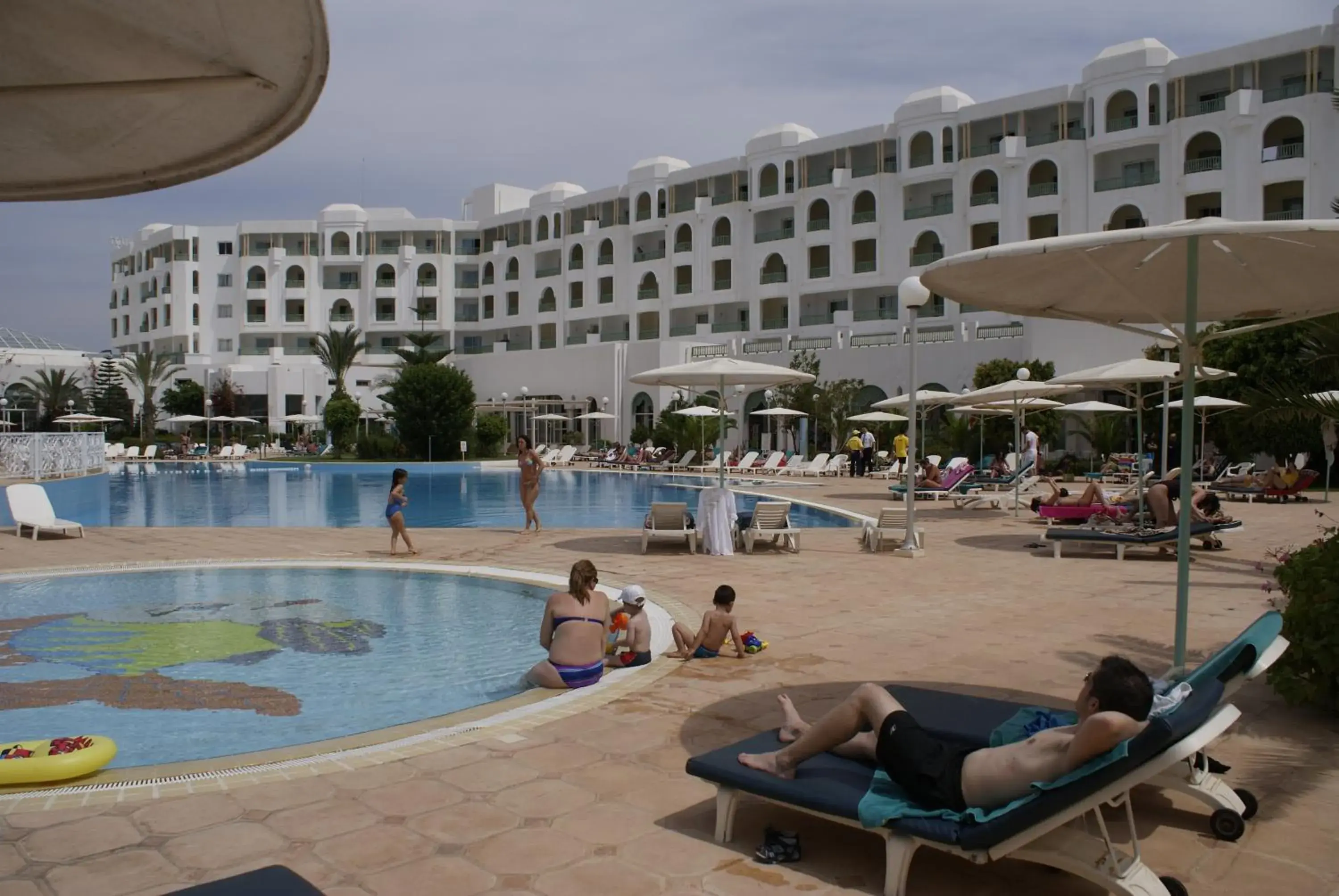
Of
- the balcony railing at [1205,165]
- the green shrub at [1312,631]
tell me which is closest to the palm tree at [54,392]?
the balcony railing at [1205,165]

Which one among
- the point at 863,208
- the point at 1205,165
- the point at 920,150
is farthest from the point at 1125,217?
the point at 863,208

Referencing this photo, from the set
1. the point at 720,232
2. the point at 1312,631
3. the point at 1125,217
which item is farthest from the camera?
the point at 720,232

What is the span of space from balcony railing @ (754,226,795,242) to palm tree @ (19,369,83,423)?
38901 mm

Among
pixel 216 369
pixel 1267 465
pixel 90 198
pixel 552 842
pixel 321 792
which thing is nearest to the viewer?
pixel 90 198

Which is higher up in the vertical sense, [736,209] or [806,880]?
[736,209]

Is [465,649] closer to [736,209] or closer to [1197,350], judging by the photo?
[1197,350]

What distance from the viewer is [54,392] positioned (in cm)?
5778

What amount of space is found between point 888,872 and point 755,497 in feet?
65.3

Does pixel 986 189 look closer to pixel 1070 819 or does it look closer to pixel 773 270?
pixel 773 270

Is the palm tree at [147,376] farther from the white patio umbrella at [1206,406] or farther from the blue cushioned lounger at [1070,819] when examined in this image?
the blue cushioned lounger at [1070,819]

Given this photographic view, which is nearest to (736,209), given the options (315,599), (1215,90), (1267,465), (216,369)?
(1215,90)

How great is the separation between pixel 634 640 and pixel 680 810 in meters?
2.65

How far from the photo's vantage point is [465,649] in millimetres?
8203

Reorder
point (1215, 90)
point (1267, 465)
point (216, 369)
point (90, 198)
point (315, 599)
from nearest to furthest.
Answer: point (90, 198) → point (315, 599) → point (1267, 465) → point (1215, 90) → point (216, 369)
